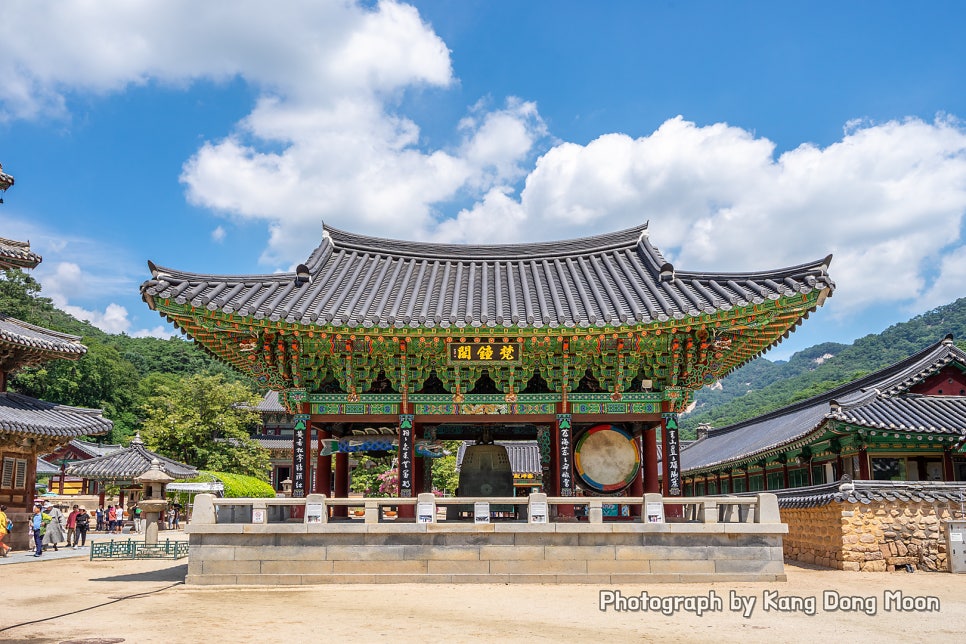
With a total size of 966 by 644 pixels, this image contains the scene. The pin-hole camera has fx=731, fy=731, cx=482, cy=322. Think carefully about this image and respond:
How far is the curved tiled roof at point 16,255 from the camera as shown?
27.2 m

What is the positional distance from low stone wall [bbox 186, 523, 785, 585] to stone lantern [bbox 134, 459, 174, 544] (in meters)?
11.7

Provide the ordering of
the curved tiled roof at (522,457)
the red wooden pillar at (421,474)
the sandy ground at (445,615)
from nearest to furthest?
the sandy ground at (445,615), the red wooden pillar at (421,474), the curved tiled roof at (522,457)

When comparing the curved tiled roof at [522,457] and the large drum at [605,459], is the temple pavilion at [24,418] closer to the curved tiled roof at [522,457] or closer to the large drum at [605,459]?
the large drum at [605,459]

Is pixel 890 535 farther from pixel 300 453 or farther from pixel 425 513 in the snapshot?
pixel 300 453

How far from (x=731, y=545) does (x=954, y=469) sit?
1366cm

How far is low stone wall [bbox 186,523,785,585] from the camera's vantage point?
14.7m

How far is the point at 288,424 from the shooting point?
64.8 m

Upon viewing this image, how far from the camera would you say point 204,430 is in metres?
51.2

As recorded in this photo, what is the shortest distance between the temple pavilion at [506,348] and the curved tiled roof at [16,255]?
48.3 feet

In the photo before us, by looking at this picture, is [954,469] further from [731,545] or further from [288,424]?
[288,424]

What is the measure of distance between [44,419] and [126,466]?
659 inches

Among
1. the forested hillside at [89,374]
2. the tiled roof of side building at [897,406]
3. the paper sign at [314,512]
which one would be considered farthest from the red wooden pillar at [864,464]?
the forested hillside at [89,374]

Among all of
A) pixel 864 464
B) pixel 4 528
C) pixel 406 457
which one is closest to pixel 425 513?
pixel 406 457

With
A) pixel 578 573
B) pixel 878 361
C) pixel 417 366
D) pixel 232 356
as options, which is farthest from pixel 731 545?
pixel 878 361
